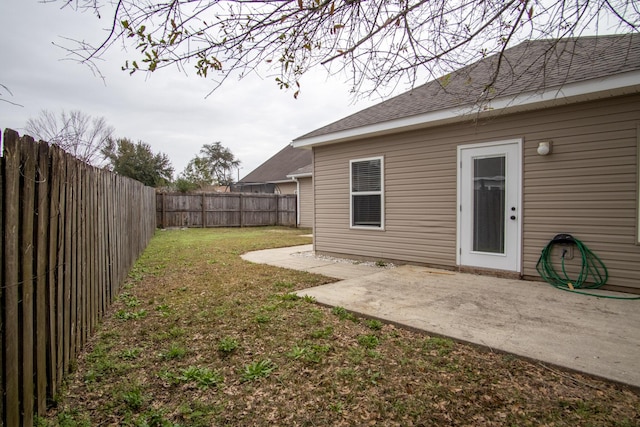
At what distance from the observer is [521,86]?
486 cm

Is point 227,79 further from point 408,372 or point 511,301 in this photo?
point 511,301

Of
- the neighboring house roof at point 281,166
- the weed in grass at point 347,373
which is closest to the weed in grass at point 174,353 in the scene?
the weed in grass at point 347,373

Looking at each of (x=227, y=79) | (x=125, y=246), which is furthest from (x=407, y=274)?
(x=125, y=246)

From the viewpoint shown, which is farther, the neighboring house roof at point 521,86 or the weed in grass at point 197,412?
the neighboring house roof at point 521,86

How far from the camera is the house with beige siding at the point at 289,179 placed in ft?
56.0

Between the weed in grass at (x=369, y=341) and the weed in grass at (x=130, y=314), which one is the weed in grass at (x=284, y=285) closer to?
the weed in grass at (x=130, y=314)

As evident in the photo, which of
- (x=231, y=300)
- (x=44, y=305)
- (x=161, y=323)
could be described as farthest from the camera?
(x=231, y=300)

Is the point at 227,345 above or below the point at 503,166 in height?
below

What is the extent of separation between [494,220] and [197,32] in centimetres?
487

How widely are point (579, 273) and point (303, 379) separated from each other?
14.1ft

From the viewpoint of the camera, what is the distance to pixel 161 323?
357 centimetres

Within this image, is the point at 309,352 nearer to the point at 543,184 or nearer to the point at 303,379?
the point at 303,379

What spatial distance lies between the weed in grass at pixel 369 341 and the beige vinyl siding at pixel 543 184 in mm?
3303

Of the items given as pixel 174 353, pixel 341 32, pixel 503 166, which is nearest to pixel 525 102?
pixel 503 166
